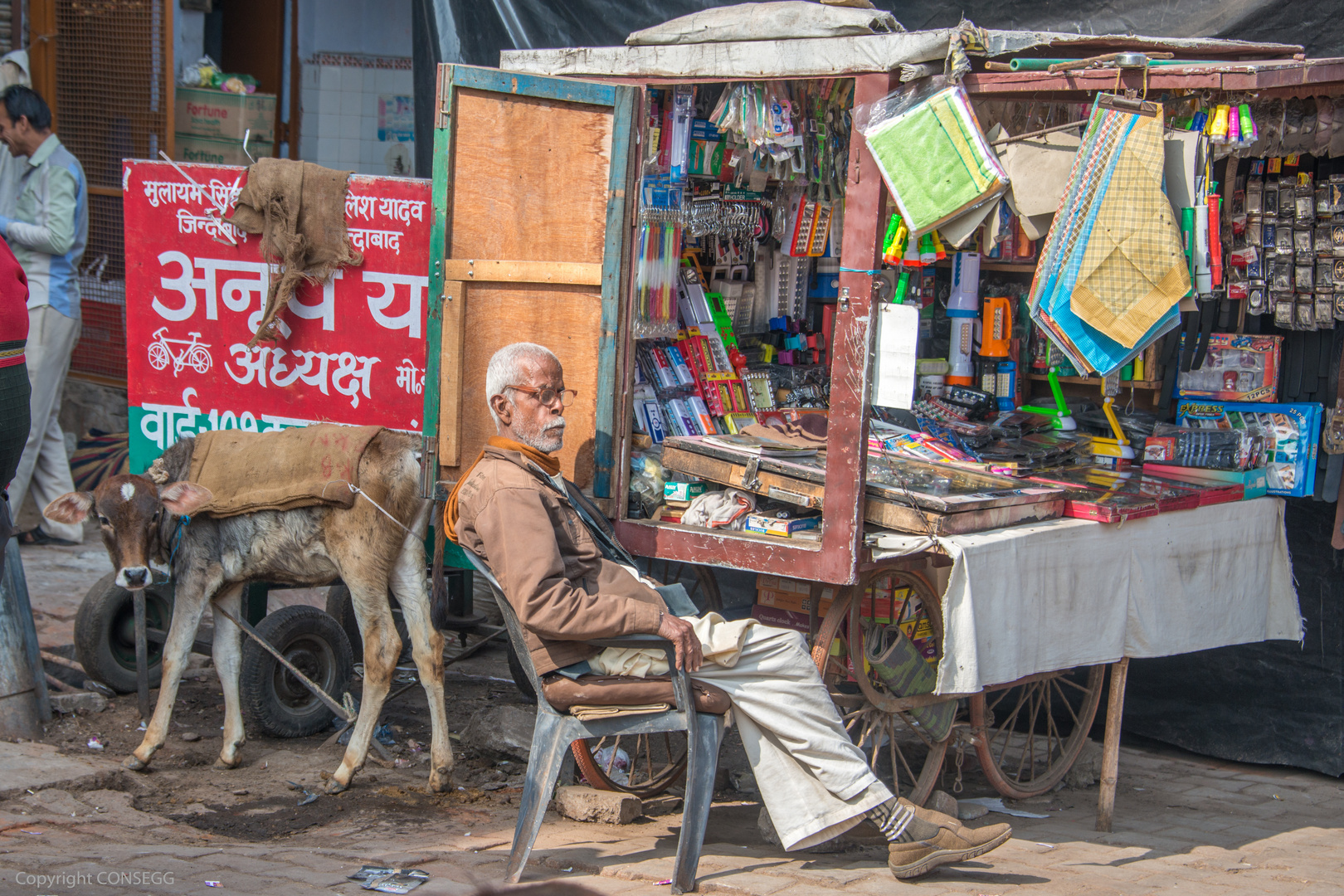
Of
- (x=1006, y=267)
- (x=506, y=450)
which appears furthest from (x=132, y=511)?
(x=1006, y=267)

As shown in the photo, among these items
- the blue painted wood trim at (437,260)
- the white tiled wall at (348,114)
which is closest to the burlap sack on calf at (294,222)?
the blue painted wood trim at (437,260)

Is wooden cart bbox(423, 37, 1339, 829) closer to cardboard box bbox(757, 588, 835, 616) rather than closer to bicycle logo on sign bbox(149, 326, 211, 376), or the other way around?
cardboard box bbox(757, 588, 835, 616)

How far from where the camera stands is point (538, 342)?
492 centimetres

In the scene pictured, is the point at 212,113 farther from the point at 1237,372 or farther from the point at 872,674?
the point at 1237,372

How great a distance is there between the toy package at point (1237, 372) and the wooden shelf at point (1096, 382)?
0.13m

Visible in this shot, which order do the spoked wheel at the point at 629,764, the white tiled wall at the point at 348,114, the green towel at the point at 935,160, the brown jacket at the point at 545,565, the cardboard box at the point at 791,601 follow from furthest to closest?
the white tiled wall at the point at 348,114, the spoked wheel at the point at 629,764, the cardboard box at the point at 791,601, the green towel at the point at 935,160, the brown jacket at the point at 545,565

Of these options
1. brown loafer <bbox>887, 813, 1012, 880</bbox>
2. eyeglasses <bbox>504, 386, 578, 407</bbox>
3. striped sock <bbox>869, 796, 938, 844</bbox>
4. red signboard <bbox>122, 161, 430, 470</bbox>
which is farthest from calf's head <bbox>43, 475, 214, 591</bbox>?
brown loafer <bbox>887, 813, 1012, 880</bbox>

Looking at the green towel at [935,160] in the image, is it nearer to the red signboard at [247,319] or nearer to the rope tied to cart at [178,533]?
the red signboard at [247,319]

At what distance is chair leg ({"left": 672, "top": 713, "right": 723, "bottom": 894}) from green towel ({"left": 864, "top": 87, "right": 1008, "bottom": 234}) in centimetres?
181

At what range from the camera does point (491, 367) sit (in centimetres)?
437

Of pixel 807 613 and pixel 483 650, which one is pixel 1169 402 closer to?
pixel 807 613

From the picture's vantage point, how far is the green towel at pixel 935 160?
4.15 m

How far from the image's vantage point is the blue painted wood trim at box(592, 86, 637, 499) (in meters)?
4.66

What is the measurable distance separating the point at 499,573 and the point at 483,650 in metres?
3.38
